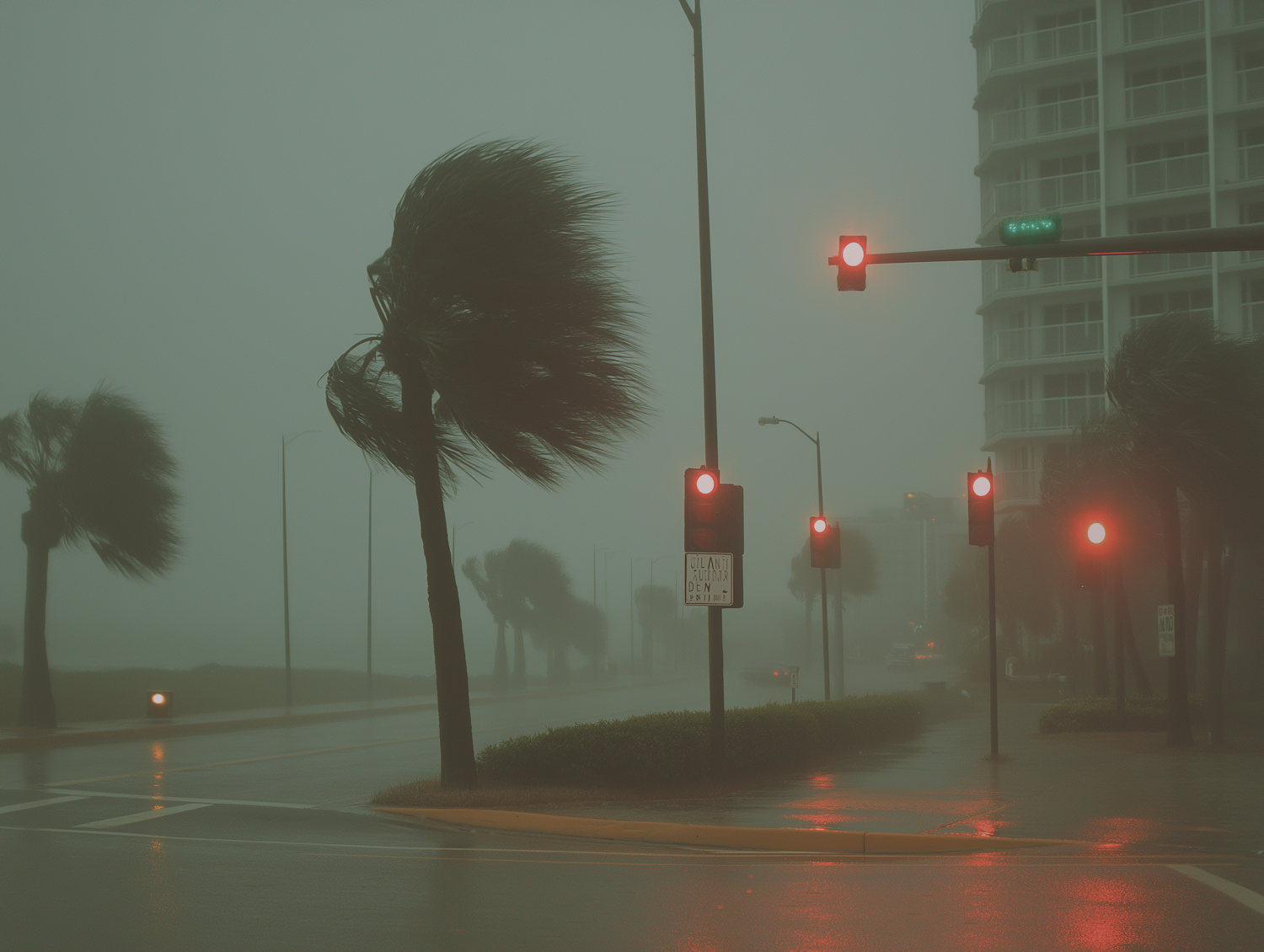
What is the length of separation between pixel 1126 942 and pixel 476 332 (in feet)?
29.9

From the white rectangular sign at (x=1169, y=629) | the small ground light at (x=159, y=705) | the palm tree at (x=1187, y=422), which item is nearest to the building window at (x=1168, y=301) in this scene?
the palm tree at (x=1187, y=422)

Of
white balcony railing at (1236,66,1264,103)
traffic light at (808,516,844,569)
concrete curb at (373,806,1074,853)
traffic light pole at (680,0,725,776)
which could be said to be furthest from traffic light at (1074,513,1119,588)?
white balcony railing at (1236,66,1264,103)

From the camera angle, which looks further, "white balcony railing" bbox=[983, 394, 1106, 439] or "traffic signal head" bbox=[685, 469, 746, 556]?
"white balcony railing" bbox=[983, 394, 1106, 439]

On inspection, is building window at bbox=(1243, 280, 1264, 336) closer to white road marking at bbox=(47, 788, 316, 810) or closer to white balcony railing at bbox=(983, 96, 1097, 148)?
white balcony railing at bbox=(983, 96, 1097, 148)

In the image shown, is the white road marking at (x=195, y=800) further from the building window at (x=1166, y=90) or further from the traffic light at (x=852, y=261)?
the building window at (x=1166, y=90)

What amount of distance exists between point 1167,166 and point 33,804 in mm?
50593

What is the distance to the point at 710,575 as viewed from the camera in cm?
1477

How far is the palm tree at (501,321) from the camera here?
1367 cm

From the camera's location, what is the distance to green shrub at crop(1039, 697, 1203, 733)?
26391mm

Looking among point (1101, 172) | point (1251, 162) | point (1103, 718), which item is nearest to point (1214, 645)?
point (1103, 718)

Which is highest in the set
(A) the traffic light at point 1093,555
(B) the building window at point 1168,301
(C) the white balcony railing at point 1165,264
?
(C) the white balcony railing at point 1165,264

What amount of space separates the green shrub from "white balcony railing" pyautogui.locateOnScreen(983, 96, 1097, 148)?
34253 millimetres

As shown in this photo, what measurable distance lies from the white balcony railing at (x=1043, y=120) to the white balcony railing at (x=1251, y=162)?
609cm

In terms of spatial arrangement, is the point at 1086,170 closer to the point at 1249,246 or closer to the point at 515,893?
the point at 1249,246
